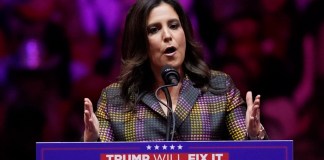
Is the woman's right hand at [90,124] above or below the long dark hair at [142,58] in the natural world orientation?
below

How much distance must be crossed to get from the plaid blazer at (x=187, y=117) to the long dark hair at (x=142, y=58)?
0.03m

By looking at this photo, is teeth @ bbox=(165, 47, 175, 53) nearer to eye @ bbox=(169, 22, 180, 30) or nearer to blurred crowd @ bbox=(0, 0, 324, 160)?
eye @ bbox=(169, 22, 180, 30)

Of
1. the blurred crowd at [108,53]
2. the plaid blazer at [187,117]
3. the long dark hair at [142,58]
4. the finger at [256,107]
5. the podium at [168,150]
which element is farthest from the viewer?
the blurred crowd at [108,53]

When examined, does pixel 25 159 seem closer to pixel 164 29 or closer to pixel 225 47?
pixel 225 47

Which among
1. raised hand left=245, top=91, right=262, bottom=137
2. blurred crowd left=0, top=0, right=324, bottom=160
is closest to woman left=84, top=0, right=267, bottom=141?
raised hand left=245, top=91, right=262, bottom=137

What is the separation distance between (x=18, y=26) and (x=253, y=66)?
1265mm

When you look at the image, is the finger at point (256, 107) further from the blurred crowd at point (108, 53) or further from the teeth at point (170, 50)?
the blurred crowd at point (108, 53)

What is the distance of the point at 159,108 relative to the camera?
1.99 metres

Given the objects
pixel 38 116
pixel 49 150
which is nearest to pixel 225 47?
pixel 38 116

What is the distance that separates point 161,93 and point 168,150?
1.99 ft

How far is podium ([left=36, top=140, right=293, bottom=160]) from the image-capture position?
1.49m

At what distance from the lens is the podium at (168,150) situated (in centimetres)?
149

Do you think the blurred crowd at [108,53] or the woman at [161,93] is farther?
the blurred crowd at [108,53]

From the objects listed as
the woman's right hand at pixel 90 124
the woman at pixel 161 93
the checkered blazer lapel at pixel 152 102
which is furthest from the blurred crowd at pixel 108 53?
the woman's right hand at pixel 90 124
